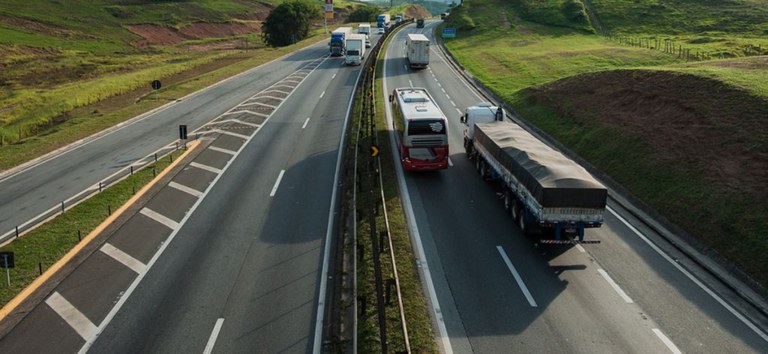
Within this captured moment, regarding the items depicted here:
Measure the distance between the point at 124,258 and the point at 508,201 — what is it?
15363 mm

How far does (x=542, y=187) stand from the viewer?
752 inches

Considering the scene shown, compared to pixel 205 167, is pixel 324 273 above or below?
below

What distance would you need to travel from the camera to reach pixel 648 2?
94375 millimetres

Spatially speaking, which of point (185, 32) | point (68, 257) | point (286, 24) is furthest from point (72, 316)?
point (185, 32)

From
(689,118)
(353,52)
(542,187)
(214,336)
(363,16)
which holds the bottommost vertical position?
(214,336)

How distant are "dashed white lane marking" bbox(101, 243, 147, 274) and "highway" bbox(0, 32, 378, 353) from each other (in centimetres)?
4

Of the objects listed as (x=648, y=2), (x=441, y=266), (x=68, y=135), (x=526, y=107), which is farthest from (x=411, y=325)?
(x=648, y=2)

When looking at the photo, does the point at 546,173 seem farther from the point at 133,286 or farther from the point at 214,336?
the point at 133,286

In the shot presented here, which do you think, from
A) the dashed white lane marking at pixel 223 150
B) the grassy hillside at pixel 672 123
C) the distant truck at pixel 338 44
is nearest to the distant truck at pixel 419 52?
the grassy hillside at pixel 672 123

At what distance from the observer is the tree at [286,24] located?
4176 inches

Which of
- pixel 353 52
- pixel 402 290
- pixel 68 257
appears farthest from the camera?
pixel 353 52

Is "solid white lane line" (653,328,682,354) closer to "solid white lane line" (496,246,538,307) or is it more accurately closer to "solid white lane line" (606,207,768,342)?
"solid white lane line" (606,207,768,342)

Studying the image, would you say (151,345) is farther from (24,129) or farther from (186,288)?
(24,129)

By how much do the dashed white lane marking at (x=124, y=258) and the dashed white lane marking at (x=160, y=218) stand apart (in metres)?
2.44
